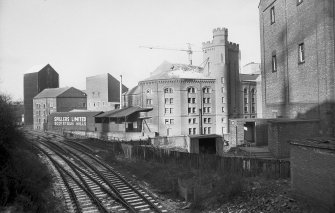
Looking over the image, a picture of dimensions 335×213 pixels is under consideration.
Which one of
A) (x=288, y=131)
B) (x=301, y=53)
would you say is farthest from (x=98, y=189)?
(x=301, y=53)

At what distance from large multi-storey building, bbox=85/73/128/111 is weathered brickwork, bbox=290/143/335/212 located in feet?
191

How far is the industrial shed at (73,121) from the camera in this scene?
50750 mm

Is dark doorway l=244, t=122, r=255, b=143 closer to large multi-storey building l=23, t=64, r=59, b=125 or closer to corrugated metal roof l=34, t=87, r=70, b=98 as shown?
corrugated metal roof l=34, t=87, r=70, b=98

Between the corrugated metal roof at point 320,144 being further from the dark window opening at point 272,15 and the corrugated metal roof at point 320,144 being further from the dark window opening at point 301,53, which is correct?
the dark window opening at point 272,15

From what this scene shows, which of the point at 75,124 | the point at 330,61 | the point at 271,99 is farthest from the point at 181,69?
the point at 330,61

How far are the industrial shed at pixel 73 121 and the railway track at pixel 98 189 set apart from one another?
26520 mm

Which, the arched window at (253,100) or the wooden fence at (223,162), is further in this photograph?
the arched window at (253,100)

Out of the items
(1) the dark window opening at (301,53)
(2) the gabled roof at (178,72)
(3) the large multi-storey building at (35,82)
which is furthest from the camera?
(3) the large multi-storey building at (35,82)

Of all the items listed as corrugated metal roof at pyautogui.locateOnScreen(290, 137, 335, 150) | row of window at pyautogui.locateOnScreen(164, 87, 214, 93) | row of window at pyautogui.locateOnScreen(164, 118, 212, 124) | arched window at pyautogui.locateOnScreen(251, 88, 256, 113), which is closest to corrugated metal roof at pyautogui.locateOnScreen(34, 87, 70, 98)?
row of window at pyautogui.locateOnScreen(164, 87, 214, 93)

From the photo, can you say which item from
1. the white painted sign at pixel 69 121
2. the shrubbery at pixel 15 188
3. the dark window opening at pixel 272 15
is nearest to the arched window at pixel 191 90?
the white painted sign at pixel 69 121

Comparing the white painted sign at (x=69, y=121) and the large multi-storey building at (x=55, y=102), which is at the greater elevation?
the large multi-storey building at (x=55, y=102)

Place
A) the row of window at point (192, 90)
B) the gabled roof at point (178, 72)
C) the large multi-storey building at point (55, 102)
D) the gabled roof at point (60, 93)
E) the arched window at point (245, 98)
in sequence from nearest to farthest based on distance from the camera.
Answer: the row of window at point (192, 90)
the gabled roof at point (178, 72)
the arched window at point (245, 98)
the large multi-storey building at point (55, 102)
the gabled roof at point (60, 93)

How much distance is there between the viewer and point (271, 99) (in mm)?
23609

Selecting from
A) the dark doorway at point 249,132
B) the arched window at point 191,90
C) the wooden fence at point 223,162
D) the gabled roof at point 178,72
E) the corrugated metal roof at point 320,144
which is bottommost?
the wooden fence at point 223,162
